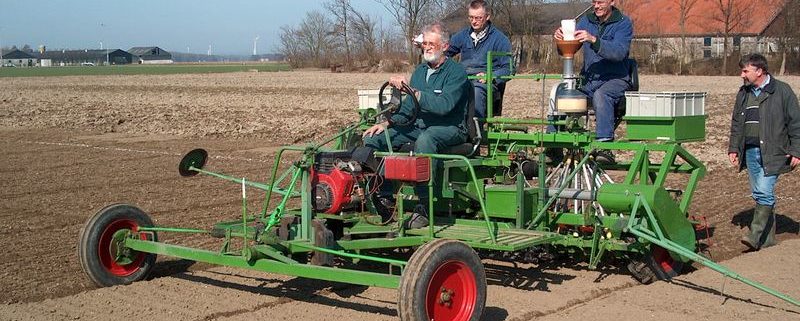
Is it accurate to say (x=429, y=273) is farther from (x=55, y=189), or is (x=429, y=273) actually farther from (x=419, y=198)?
(x=55, y=189)

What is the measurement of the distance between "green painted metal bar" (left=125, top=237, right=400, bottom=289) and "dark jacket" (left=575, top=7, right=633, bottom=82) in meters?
3.56

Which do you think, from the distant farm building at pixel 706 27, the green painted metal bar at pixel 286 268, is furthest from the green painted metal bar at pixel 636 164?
the distant farm building at pixel 706 27

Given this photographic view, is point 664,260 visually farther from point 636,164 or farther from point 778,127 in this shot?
point 778,127

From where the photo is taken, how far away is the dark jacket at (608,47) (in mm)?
8461

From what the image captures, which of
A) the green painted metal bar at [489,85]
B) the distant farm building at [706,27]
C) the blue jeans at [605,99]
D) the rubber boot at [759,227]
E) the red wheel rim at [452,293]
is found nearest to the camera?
the red wheel rim at [452,293]

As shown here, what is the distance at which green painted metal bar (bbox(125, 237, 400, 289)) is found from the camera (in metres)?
5.78

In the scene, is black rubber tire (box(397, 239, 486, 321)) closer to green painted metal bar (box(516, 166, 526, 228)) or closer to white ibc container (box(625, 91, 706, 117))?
green painted metal bar (box(516, 166, 526, 228))

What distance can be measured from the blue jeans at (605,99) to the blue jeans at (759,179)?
138 cm

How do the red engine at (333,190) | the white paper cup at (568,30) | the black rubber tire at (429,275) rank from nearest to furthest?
the black rubber tire at (429,275), the red engine at (333,190), the white paper cup at (568,30)

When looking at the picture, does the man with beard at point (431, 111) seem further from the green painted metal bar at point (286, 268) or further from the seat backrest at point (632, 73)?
Answer: the seat backrest at point (632, 73)

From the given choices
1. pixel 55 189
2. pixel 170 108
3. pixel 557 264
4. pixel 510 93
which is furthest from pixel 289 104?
pixel 557 264

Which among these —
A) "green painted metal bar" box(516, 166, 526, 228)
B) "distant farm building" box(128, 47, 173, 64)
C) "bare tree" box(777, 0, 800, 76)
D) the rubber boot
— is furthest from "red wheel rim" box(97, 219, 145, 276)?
"distant farm building" box(128, 47, 173, 64)

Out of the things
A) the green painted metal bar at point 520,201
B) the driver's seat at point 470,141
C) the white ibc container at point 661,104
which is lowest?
the green painted metal bar at point 520,201

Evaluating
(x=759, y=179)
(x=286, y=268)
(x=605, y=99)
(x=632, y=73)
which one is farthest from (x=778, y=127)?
(x=286, y=268)
